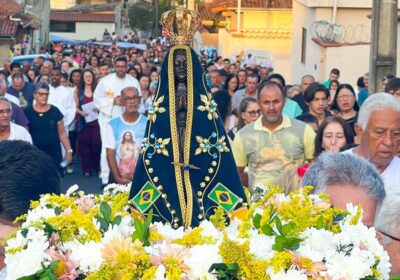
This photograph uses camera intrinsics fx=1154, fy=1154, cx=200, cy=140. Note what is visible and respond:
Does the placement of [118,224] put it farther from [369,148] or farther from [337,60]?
[337,60]

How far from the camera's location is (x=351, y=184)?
15.0 feet

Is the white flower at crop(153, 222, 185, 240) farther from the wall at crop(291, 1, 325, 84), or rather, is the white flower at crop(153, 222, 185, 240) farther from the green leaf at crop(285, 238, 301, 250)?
the wall at crop(291, 1, 325, 84)

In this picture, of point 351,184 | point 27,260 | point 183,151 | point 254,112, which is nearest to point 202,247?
point 27,260

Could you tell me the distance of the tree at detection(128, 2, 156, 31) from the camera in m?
77.9

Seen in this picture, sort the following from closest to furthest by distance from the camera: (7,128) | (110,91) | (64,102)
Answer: (7,128) → (110,91) → (64,102)

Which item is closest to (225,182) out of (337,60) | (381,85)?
(381,85)

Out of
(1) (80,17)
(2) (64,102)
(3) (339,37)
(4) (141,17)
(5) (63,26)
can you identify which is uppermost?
(1) (80,17)

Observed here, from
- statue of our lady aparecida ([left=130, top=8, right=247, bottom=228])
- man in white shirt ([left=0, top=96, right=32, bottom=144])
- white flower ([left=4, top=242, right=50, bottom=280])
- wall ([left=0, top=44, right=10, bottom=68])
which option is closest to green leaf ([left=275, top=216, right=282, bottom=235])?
white flower ([left=4, top=242, right=50, bottom=280])

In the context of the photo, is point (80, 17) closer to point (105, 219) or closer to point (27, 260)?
point (105, 219)

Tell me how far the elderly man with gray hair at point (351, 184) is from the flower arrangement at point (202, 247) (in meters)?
0.18

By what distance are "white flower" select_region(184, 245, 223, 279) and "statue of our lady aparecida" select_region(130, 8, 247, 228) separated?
126 cm

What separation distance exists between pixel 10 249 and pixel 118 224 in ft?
1.44

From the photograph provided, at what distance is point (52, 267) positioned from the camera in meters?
3.94

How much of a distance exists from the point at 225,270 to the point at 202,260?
0.09 metres
